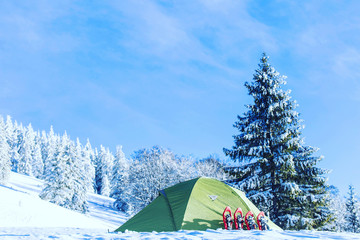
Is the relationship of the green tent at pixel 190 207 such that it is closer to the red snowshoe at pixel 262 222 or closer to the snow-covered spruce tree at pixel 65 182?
the red snowshoe at pixel 262 222

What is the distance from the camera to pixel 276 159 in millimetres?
16984

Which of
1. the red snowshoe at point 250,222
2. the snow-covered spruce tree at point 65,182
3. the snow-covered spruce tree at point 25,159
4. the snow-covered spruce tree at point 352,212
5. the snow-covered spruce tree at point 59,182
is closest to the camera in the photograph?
the red snowshoe at point 250,222

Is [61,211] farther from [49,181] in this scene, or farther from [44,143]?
[44,143]

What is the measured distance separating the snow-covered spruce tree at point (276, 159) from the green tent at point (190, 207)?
4.55m

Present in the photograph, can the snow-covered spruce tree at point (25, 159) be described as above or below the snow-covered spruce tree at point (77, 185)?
above

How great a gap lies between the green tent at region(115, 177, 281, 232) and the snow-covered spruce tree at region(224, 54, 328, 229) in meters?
4.55

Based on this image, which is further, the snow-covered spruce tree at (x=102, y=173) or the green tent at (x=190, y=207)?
the snow-covered spruce tree at (x=102, y=173)

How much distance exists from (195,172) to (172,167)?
13.2 ft

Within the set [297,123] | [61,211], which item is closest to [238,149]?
[297,123]

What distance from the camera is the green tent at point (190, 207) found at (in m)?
11.2

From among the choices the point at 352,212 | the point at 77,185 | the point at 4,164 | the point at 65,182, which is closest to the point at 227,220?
the point at 65,182

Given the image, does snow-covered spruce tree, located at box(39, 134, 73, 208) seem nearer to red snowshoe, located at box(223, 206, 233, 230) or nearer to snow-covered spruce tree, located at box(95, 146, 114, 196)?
red snowshoe, located at box(223, 206, 233, 230)

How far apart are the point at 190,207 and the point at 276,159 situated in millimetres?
7437

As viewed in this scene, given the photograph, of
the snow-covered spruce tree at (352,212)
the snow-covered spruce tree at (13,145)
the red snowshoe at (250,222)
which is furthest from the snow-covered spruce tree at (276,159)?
the snow-covered spruce tree at (13,145)
